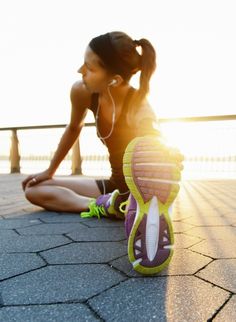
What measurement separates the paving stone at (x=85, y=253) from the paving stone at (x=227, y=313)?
1.77 feet

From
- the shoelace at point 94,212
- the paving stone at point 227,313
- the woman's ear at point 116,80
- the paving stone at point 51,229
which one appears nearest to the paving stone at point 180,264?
the paving stone at point 227,313

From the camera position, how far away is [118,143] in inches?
89.5

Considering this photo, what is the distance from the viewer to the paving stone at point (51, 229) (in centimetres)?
181

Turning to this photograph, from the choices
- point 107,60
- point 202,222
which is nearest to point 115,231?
point 202,222

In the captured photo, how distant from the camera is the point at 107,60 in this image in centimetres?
186

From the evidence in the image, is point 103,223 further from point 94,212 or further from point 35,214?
point 35,214

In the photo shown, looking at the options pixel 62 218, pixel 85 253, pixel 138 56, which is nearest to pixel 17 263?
pixel 85 253

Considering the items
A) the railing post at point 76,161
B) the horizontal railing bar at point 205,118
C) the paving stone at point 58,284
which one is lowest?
the railing post at point 76,161

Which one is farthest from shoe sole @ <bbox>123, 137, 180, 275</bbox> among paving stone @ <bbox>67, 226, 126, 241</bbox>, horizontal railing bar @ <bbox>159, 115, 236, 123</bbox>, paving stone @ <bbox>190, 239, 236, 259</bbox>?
horizontal railing bar @ <bbox>159, 115, 236, 123</bbox>

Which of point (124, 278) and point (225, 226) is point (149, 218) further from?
point (225, 226)

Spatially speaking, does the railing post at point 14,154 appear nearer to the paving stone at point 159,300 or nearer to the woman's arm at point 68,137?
the woman's arm at point 68,137

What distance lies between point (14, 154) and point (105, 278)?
703 centimetres

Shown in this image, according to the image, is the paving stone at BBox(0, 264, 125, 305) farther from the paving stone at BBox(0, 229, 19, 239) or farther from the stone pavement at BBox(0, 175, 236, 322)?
the paving stone at BBox(0, 229, 19, 239)

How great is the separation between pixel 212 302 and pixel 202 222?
125 centimetres
